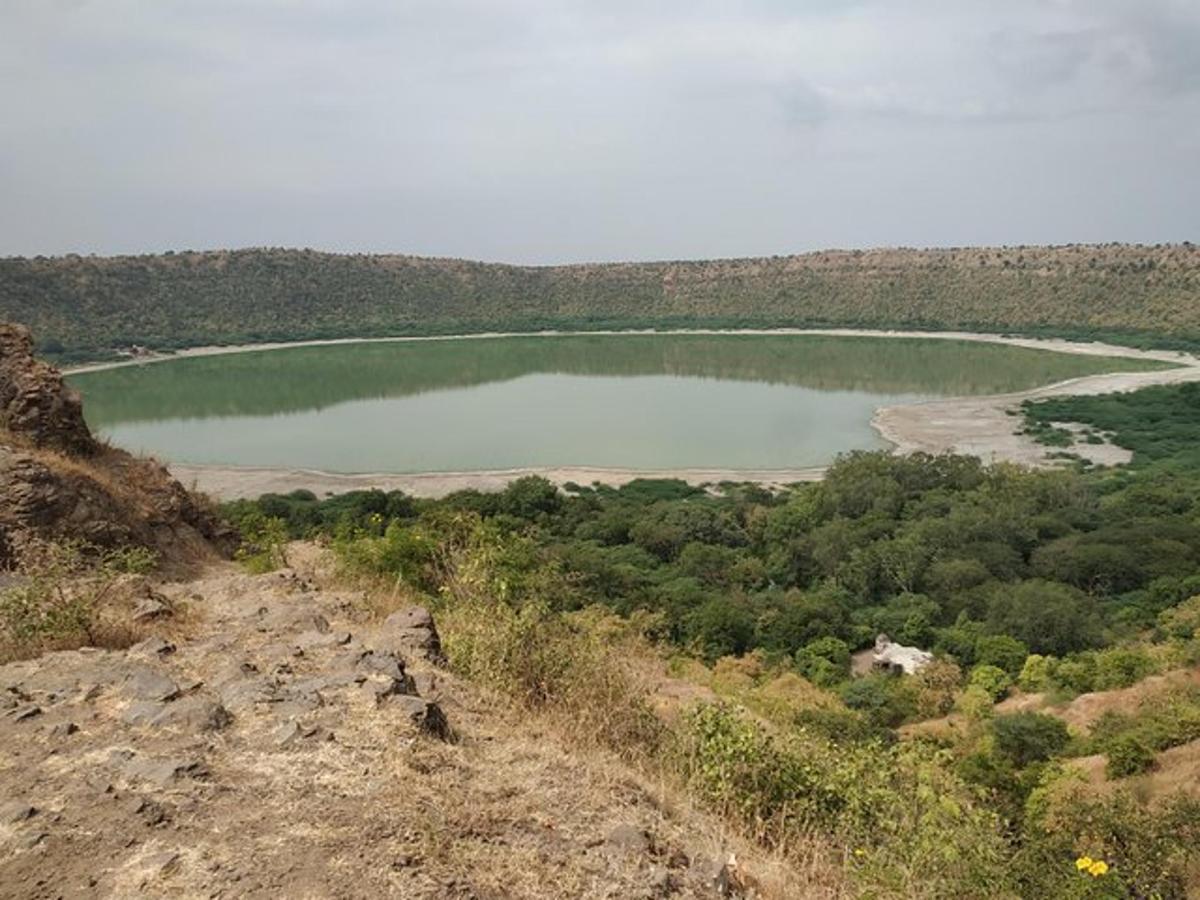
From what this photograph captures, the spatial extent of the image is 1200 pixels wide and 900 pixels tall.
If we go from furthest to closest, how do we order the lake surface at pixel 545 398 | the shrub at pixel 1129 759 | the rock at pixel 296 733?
the lake surface at pixel 545 398
the shrub at pixel 1129 759
the rock at pixel 296 733

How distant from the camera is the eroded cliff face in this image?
824 centimetres

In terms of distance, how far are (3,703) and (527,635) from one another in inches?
120

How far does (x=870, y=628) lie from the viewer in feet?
70.1

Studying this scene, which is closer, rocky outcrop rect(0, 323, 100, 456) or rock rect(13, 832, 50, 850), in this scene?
rock rect(13, 832, 50, 850)

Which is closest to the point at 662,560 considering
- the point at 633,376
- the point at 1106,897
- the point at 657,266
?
the point at 1106,897

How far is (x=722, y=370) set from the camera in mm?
73938

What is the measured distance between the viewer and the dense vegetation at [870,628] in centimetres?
532

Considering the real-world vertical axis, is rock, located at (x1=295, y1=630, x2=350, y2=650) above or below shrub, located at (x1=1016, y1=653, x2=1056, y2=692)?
above

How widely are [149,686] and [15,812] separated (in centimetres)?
130

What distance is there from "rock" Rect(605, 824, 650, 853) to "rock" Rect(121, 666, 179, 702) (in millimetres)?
2635

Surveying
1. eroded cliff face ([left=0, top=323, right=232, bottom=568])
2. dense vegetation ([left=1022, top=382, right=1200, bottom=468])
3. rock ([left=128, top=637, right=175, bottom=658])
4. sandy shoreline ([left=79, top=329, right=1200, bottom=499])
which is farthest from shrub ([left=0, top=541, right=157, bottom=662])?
dense vegetation ([left=1022, top=382, right=1200, bottom=468])

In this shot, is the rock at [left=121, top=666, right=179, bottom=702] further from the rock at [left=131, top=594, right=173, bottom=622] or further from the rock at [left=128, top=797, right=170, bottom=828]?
the rock at [left=131, top=594, right=173, bottom=622]

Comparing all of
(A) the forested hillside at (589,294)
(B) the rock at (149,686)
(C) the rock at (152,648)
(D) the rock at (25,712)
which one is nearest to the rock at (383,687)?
(B) the rock at (149,686)

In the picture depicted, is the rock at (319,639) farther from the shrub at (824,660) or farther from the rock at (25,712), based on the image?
the shrub at (824,660)
